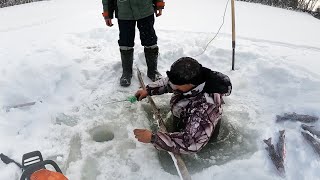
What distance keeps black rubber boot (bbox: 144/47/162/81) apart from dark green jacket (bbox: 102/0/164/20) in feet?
1.59

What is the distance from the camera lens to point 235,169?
334 centimetres

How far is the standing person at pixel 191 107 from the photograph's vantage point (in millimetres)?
3133

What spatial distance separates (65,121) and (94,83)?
2.89 feet

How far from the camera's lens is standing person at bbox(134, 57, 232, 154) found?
10.3ft

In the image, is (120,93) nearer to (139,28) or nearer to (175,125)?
(139,28)

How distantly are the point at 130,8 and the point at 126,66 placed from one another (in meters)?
0.77

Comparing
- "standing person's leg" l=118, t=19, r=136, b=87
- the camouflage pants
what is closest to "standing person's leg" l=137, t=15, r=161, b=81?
"standing person's leg" l=118, t=19, r=136, b=87

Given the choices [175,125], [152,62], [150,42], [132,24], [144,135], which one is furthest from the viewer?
[152,62]

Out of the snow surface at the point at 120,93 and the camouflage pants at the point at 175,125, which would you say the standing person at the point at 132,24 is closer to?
the snow surface at the point at 120,93

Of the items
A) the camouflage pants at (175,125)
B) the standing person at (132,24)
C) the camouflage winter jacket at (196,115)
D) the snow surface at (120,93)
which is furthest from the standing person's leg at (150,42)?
the camouflage winter jacket at (196,115)

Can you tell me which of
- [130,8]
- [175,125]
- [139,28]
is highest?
[130,8]

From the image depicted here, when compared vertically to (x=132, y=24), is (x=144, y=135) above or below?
below

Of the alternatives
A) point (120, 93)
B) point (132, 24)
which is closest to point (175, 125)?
point (120, 93)

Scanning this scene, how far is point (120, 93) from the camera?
461cm
